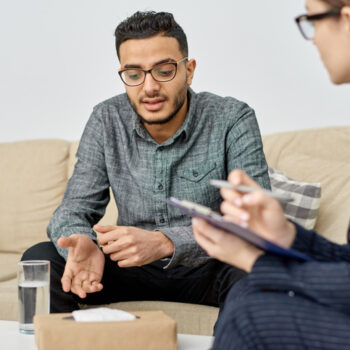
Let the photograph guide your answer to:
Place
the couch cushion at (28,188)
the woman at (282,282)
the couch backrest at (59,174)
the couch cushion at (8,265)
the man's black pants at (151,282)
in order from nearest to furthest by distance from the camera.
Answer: the woman at (282,282)
the man's black pants at (151,282)
the couch backrest at (59,174)
the couch cushion at (8,265)
the couch cushion at (28,188)

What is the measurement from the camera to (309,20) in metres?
1.03

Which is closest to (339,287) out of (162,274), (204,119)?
(162,274)

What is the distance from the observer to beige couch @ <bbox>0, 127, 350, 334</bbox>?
184 cm

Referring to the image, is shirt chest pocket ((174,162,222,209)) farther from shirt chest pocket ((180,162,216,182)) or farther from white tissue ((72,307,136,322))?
white tissue ((72,307,136,322))

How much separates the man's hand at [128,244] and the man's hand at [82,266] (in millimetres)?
63

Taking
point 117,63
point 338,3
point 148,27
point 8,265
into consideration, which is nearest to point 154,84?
point 148,27

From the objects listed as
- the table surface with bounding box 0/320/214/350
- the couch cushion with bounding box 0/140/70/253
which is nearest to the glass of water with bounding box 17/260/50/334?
the table surface with bounding box 0/320/214/350

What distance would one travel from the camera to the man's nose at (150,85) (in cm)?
172

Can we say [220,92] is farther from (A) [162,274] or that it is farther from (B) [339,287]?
(B) [339,287]

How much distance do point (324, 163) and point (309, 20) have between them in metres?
1.21

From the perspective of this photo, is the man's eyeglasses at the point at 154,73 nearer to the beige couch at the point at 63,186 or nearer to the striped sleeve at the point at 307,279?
the beige couch at the point at 63,186

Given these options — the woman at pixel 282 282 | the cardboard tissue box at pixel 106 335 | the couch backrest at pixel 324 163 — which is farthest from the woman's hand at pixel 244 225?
the couch backrest at pixel 324 163

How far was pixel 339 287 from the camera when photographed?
0.87m

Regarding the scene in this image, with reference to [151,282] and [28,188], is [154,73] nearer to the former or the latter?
[151,282]
